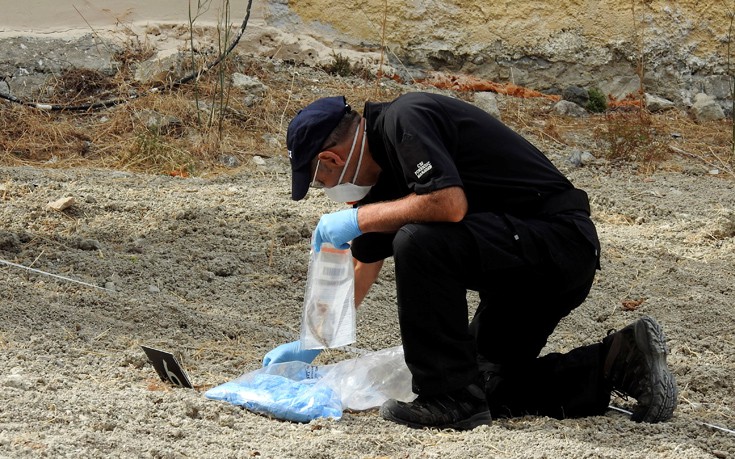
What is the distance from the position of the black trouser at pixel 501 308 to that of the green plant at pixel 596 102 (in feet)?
15.6

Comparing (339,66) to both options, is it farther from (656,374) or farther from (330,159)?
(656,374)

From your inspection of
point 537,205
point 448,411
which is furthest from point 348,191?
point 448,411

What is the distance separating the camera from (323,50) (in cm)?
741

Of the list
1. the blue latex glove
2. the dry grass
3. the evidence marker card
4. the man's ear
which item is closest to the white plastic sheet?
the evidence marker card

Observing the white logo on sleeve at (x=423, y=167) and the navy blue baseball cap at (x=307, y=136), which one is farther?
the navy blue baseball cap at (x=307, y=136)

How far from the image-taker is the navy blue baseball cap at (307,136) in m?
2.82

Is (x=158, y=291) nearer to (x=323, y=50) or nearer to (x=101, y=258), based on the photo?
(x=101, y=258)

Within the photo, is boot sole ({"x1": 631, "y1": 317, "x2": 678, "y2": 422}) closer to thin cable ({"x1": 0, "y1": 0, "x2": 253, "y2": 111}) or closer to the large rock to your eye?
thin cable ({"x1": 0, "y1": 0, "x2": 253, "y2": 111})

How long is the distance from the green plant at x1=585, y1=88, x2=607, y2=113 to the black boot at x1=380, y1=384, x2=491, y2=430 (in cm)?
512

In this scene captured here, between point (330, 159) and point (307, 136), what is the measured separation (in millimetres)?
97

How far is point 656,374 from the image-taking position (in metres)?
2.82

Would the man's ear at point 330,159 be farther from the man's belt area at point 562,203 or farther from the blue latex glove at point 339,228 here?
the man's belt area at point 562,203

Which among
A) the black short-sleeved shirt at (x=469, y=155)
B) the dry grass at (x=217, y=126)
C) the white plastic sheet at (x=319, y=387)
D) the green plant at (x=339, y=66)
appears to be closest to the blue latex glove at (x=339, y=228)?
the black short-sleeved shirt at (x=469, y=155)

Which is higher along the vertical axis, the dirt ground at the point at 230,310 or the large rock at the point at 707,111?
the large rock at the point at 707,111
